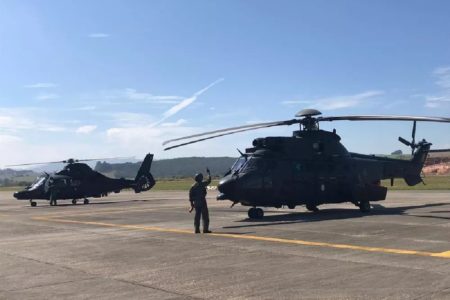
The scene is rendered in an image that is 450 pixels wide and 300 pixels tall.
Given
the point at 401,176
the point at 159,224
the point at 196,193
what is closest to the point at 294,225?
the point at 196,193

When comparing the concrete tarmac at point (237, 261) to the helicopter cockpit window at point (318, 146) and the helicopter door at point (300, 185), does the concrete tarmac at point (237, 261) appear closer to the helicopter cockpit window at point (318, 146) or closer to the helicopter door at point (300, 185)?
the helicopter door at point (300, 185)

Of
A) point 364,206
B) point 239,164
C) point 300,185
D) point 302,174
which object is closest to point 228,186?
point 239,164

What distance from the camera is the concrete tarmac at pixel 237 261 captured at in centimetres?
788

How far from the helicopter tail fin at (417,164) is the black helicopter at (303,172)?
8.08ft

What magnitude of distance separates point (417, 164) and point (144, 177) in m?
24.4

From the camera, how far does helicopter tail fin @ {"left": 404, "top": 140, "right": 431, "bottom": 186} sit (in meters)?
24.3

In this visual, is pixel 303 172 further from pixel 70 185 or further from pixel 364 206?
pixel 70 185

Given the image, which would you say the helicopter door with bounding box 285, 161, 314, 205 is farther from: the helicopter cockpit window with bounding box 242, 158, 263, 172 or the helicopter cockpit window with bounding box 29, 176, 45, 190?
the helicopter cockpit window with bounding box 29, 176, 45, 190

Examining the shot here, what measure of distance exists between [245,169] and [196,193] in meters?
3.96

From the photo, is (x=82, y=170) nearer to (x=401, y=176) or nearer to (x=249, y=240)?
(x=401, y=176)

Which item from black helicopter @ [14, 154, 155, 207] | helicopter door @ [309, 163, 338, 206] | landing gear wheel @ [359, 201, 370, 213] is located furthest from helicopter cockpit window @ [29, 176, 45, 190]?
landing gear wheel @ [359, 201, 370, 213]

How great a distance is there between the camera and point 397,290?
754cm

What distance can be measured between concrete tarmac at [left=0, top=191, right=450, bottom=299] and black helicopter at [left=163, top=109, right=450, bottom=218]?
165cm

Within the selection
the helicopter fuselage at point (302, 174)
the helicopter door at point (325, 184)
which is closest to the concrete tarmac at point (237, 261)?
the helicopter fuselage at point (302, 174)
